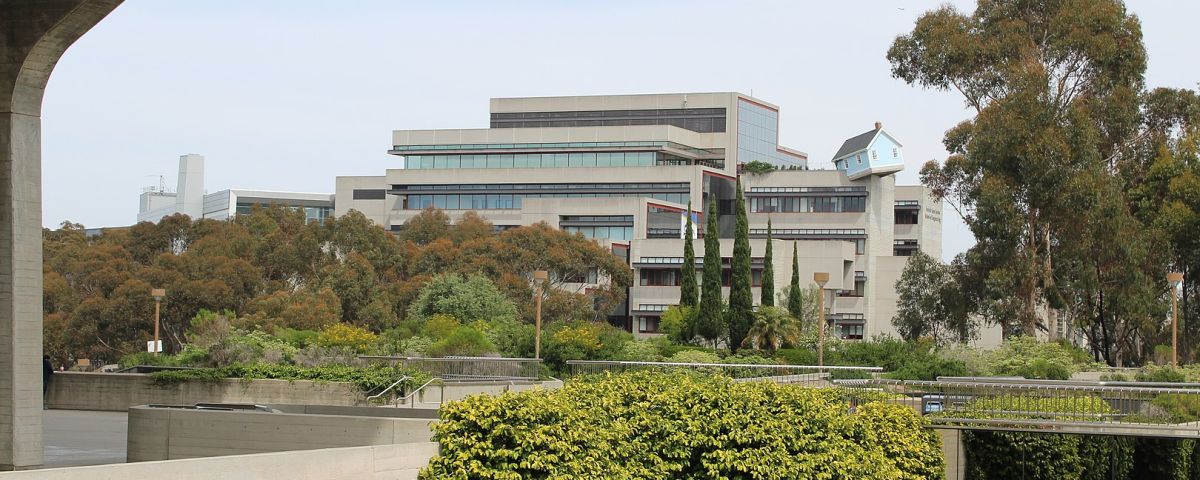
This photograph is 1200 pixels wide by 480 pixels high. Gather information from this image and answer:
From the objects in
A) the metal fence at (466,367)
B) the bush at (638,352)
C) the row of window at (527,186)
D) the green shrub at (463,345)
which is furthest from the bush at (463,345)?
the row of window at (527,186)

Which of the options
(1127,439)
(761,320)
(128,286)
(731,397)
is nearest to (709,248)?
(761,320)

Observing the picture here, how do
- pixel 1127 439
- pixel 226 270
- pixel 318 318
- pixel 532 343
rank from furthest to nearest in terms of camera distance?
1. pixel 226 270
2. pixel 318 318
3. pixel 532 343
4. pixel 1127 439

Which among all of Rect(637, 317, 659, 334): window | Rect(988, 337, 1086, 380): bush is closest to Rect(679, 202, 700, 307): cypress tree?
Rect(637, 317, 659, 334): window

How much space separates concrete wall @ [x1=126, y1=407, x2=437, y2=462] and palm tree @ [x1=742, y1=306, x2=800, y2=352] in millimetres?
39506

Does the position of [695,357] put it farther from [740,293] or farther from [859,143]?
[859,143]

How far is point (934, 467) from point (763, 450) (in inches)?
209

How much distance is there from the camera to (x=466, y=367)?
123 feet

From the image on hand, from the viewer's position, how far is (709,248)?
6944cm

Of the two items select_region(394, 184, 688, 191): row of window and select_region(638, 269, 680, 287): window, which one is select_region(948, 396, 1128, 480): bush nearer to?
select_region(638, 269, 680, 287): window

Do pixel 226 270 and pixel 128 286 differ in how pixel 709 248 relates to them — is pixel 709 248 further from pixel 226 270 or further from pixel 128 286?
pixel 128 286

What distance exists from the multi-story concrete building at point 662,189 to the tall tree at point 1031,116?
25823mm

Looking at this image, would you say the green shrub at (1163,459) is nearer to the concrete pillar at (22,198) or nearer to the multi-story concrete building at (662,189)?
the concrete pillar at (22,198)

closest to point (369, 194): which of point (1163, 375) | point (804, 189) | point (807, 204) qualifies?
point (804, 189)

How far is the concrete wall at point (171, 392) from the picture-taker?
33.8m
